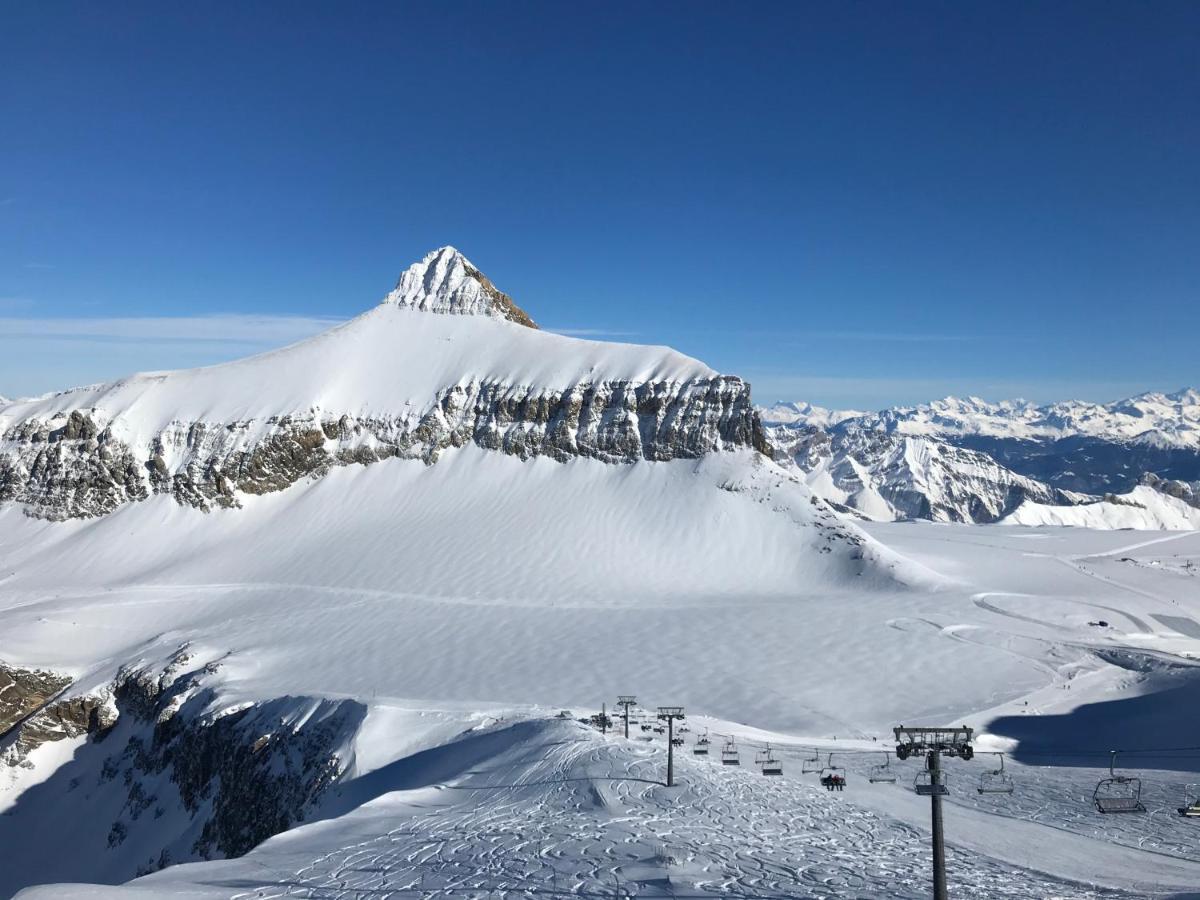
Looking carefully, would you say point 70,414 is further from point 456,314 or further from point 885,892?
point 885,892

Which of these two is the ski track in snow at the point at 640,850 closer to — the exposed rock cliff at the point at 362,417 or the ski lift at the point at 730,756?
the ski lift at the point at 730,756

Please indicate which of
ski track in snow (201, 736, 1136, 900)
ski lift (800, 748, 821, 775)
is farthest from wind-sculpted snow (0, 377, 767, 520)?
ski track in snow (201, 736, 1136, 900)

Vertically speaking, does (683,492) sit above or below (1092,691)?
above

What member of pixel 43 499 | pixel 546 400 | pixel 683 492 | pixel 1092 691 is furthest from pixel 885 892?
pixel 43 499

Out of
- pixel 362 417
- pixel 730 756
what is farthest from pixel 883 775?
pixel 362 417

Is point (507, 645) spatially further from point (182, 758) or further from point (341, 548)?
point (341, 548)

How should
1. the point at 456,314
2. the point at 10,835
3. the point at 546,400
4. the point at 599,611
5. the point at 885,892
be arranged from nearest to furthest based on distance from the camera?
1. the point at 885,892
2. the point at 10,835
3. the point at 599,611
4. the point at 546,400
5. the point at 456,314

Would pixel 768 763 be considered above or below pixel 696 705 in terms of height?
above
